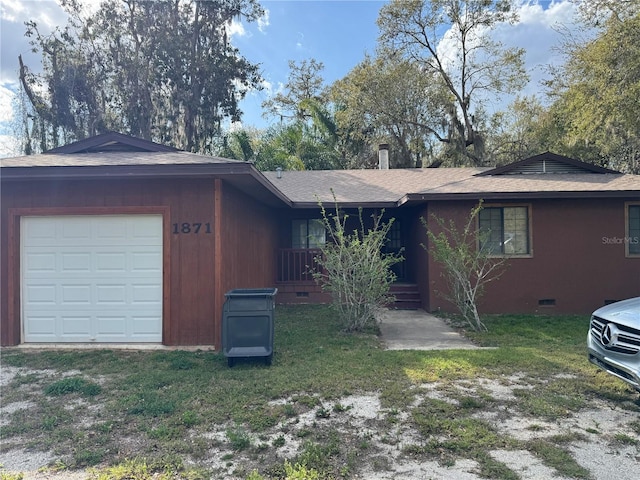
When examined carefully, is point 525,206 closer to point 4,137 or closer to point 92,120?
point 92,120

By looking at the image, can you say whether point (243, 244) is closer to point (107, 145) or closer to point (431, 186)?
point (107, 145)

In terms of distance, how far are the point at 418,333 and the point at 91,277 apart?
5714mm

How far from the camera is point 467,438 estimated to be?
130 inches

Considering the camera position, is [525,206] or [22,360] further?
[525,206]

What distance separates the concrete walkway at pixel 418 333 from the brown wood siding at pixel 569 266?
1694 millimetres

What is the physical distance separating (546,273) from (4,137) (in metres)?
24.1

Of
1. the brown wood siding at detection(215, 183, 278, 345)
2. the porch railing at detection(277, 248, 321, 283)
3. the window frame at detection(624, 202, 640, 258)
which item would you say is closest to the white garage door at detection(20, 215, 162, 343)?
the brown wood siding at detection(215, 183, 278, 345)

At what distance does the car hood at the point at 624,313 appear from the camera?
12.4ft

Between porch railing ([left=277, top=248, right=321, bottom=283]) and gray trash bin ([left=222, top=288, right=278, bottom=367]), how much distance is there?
566 centimetres

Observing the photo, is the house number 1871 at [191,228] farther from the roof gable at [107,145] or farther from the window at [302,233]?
the window at [302,233]

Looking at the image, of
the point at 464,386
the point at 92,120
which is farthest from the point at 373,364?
the point at 92,120

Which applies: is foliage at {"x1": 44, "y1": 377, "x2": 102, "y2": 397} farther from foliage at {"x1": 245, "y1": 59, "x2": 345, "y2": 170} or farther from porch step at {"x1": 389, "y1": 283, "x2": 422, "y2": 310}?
foliage at {"x1": 245, "y1": 59, "x2": 345, "y2": 170}

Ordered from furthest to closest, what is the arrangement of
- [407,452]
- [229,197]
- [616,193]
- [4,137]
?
[4,137]
[616,193]
[229,197]
[407,452]

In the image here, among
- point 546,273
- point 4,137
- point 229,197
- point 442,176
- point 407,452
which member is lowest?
point 407,452
